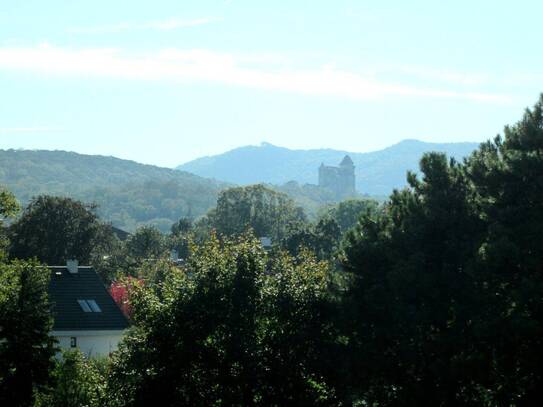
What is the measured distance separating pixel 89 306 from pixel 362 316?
1078 inches

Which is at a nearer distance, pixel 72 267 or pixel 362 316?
pixel 362 316

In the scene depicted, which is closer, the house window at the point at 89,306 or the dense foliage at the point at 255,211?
the house window at the point at 89,306

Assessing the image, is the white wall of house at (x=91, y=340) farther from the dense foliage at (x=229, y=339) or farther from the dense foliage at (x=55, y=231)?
the dense foliage at (x=55, y=231)

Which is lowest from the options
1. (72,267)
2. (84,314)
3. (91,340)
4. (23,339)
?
(91,340)

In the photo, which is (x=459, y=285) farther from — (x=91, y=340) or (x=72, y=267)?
(x=72, y=267)

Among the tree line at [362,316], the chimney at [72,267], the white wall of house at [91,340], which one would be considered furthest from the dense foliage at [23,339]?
the chimney at [72,267]

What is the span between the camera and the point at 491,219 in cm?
2798

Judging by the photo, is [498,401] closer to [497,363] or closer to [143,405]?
[497,363]

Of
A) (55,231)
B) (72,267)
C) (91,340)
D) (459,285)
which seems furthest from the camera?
(55,231)

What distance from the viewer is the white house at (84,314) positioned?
52.3 metres

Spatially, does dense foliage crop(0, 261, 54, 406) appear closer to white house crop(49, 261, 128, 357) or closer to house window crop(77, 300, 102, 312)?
white house crop(49, 261, 128, 357)

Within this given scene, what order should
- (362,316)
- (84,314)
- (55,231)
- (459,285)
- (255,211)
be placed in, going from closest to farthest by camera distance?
(459,285), (362,316), (84,314), (55,231), (255,211)

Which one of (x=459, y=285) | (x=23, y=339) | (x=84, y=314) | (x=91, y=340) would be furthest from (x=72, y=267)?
(x=459, y=285)

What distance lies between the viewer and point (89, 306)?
54.2m
